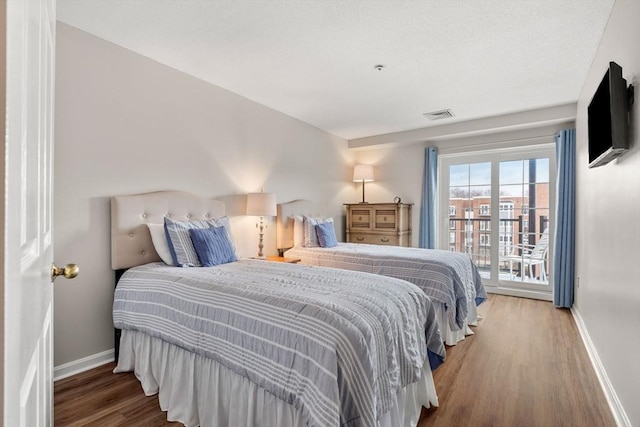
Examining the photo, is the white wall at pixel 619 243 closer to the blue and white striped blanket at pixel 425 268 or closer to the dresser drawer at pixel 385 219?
the blue and white striped blanket at pixel 425 268

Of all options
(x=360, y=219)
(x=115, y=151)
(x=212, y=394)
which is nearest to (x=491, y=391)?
(x=212, y=394)

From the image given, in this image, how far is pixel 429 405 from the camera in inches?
77.8

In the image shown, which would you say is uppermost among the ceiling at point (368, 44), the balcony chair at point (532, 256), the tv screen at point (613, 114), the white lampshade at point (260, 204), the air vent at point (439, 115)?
the ceiling at point (368, 44)

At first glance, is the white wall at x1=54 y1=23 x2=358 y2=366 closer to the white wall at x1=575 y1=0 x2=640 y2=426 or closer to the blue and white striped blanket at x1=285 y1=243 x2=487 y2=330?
the blue and white striped blanket at x1=285 y1=243 x2=487 y2=330

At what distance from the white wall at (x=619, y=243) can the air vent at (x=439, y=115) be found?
1.49 m

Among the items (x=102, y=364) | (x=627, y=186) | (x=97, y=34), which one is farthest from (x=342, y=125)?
(x=102, y=364)

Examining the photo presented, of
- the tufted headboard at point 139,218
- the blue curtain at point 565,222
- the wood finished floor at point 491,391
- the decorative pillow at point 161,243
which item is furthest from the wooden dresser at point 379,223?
the decorative pillow at point 161,243

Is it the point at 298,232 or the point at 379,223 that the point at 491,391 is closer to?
the point at 298,232

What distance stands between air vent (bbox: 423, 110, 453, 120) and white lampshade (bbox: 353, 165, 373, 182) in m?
1.36

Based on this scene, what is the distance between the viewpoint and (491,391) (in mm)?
2178

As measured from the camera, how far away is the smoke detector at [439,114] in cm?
418

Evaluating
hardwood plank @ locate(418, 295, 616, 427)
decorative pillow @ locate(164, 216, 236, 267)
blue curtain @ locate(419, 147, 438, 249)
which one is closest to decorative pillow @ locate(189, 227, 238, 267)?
decorative pillow @ locate(164, 216, 236, 267)

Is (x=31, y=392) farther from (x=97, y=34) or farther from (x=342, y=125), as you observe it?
(x=342, y=125)

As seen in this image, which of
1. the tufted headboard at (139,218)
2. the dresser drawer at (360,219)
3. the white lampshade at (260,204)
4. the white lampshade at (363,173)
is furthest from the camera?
the white lampshade at (363,173)
